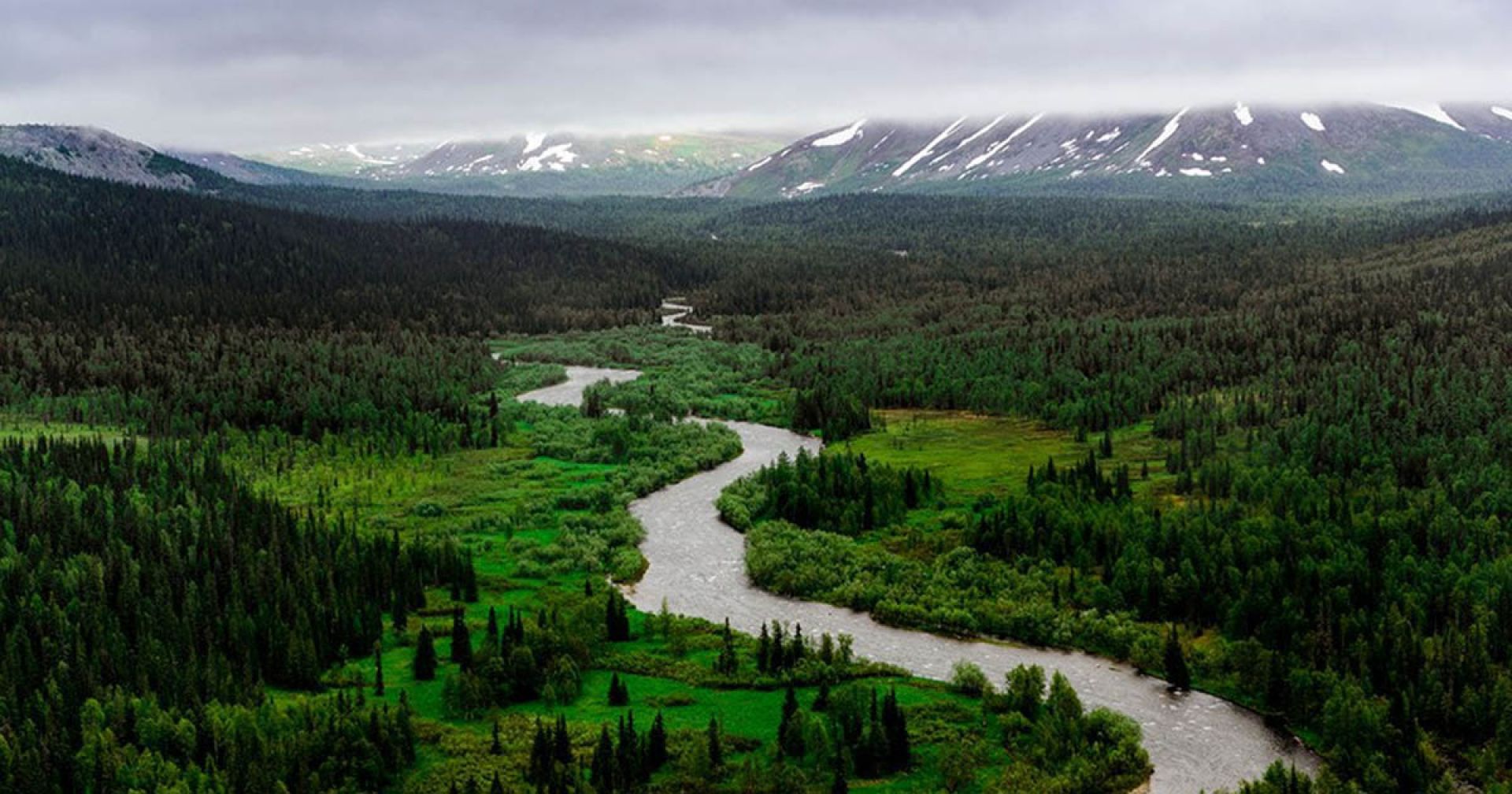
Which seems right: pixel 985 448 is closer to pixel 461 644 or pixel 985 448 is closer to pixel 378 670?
pixel 461 644

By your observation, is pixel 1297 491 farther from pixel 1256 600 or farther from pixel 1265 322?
pixel 1265 322

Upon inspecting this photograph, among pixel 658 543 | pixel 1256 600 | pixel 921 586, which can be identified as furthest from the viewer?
pixel 658 543

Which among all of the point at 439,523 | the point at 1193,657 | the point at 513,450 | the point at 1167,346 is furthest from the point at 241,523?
the point at 1167,346

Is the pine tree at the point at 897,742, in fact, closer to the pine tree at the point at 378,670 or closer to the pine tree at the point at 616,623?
the pine tree at the point at 616,623

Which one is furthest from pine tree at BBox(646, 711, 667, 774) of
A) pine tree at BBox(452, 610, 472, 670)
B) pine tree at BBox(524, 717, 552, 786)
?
pine tree at BBox(452, 610, 472, 670)

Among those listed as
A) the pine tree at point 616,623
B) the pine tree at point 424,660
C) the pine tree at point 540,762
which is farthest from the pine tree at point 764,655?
the pine tree at point 424,660

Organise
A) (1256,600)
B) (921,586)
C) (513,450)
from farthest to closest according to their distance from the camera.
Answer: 1. (513,450)
2. (921,586)
3. (1256,600)
